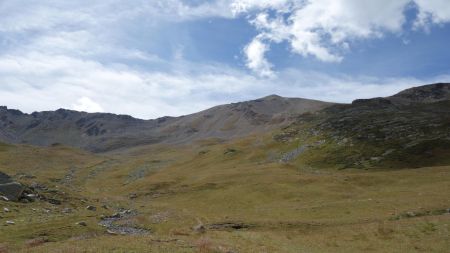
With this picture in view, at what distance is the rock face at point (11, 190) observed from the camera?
56.5 metres

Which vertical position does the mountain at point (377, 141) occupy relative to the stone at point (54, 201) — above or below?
above

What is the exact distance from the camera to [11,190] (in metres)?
57.3

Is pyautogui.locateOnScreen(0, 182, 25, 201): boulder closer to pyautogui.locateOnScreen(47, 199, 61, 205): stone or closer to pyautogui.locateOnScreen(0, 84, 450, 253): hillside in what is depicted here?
pyautogui.locateOnScreen(0, 84, 450, 253): hillside

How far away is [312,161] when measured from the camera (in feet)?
397

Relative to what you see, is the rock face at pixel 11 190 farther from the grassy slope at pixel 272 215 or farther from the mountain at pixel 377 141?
the mountain at pixel 377 141

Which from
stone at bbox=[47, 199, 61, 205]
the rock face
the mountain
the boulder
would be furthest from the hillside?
the boulder

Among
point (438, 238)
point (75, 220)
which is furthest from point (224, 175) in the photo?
point (438, 238)

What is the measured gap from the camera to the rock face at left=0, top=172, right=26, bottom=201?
56469mm

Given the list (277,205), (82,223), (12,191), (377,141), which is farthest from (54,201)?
(377,141)

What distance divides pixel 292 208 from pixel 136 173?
3848 inches

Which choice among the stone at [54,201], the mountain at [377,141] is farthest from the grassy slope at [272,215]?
the mountain at [377,141]

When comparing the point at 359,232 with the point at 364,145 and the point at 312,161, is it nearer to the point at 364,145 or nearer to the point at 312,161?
the point at 312,161

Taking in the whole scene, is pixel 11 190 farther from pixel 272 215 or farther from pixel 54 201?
pixel 272 215

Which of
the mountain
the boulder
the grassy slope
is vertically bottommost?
the grassy slope
